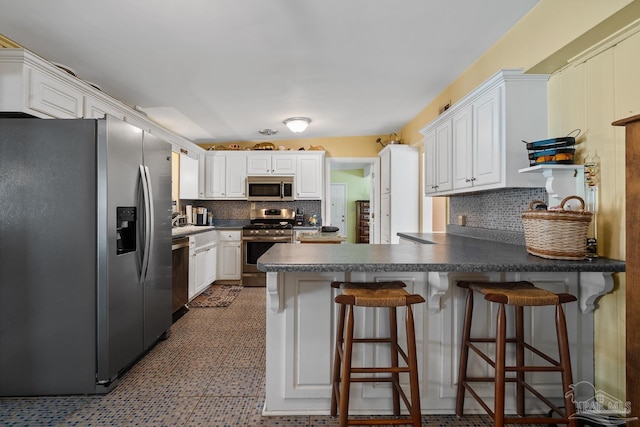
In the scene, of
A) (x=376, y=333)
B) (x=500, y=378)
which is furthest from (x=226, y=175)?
(x=500, y=378)

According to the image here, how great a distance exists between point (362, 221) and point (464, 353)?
6.86 meters

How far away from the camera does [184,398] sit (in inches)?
76.7

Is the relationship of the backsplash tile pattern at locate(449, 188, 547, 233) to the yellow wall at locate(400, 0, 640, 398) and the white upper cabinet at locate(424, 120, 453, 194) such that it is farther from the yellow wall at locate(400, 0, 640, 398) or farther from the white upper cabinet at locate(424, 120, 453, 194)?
the yellow wall at locate(400, 0, 640, 398)

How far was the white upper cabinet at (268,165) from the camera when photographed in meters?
5.28

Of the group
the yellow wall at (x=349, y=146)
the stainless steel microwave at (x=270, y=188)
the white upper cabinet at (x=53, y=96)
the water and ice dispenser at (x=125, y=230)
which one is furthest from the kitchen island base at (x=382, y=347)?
the yellow wall at (x=349, y=146)

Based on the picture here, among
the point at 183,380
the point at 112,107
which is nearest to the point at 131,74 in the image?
the point at 112,107

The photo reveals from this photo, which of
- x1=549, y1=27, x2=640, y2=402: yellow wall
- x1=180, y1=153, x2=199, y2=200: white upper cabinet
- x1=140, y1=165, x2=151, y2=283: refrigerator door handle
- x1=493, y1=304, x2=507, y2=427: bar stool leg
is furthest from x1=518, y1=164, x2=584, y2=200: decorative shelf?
x1=180, y1=153, x2=199, y2=200: white upper cabinet

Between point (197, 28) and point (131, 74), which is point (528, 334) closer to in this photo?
point (197, 28)

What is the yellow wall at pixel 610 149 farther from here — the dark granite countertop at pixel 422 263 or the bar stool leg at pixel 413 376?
the bar stool leg at pixel 413 376

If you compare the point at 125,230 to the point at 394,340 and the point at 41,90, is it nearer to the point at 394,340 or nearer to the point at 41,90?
the point at 41,90

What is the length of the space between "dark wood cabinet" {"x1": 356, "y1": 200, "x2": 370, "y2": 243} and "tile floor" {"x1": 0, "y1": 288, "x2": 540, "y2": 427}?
583 cm

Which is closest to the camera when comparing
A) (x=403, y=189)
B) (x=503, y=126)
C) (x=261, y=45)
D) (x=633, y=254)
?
(x=633, y=254)

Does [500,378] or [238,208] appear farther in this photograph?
[238,208]

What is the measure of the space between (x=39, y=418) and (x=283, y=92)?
10.4ft
